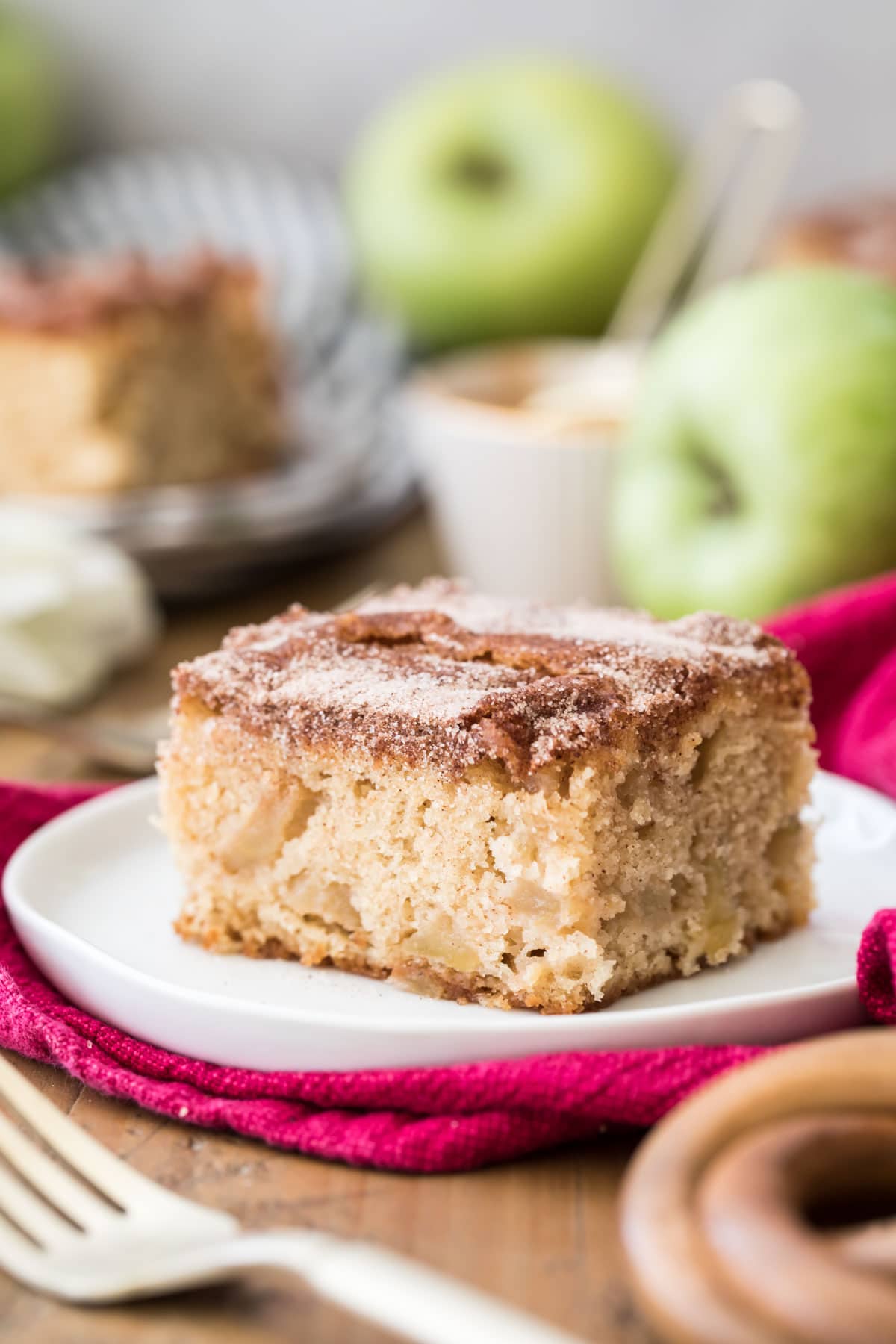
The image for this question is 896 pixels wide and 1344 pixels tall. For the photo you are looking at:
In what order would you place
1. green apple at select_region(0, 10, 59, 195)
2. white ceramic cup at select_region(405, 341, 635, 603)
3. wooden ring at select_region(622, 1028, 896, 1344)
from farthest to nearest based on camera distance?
green apple at select_region(0, 10, 59, 195) → white ceramic cup at select_region(405, 341, 635, 603) → wooden ring at select_region(622, 1028, 896, 1344)

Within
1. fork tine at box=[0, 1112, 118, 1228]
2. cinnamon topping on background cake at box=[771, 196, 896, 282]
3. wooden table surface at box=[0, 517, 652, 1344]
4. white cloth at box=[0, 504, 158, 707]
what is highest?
fork tine at box=[0, 1112, 118, 1228]

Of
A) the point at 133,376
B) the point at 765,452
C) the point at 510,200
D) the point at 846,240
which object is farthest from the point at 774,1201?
the point at 510,200

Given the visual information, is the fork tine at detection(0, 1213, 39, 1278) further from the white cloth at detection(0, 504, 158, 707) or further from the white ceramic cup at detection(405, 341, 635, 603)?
the white ceramic cup at detection(405, 341, 635, 603)

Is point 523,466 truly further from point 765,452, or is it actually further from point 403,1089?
point 403,1089

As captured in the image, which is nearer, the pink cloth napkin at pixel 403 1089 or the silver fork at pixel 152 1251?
the silver fork at pixel 152 1251

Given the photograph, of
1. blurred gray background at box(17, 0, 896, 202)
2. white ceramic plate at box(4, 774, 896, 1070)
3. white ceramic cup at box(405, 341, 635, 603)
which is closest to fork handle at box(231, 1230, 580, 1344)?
white ceramic plate at box(4, 774, 896, 1070)

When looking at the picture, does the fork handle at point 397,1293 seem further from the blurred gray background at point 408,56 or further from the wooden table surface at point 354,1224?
the blurred gray background at point 408,56

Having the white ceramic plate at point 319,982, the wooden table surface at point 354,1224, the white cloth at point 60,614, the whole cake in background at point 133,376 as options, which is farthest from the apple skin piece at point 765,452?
the wooden table surface at point 354,1224
